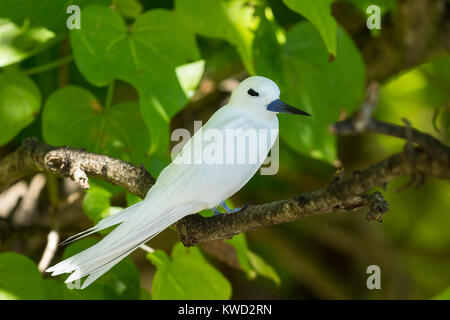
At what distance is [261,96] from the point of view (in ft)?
3.49

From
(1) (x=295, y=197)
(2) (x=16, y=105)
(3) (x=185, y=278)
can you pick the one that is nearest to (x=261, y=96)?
(1) (x=295, y=197)

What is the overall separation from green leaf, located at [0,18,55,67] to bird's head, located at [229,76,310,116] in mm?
560

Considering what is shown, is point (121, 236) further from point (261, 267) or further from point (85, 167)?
point (261, 267)

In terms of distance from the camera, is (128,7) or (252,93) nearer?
(252,93)

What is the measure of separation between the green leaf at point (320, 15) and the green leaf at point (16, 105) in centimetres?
63

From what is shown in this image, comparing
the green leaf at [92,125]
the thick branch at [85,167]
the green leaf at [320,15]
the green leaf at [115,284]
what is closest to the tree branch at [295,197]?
the thick branch at [85,167]

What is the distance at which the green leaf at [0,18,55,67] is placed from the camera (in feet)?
4.50

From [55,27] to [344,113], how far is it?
2.46ft

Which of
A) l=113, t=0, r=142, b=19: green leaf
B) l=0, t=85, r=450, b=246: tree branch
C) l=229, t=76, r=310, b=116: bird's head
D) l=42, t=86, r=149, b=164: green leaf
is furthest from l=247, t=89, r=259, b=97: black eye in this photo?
l=113, t=0, r=142, b=19: green leaf

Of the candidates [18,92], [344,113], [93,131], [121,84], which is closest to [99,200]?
[93,131]

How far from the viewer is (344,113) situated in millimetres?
1559

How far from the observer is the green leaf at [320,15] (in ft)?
3.88

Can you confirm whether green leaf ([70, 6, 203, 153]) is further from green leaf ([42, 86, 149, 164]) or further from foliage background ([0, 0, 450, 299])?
green leaf ([42, 86, 149, 164])

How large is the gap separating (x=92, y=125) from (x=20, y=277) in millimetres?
385
